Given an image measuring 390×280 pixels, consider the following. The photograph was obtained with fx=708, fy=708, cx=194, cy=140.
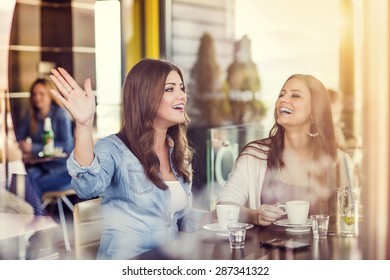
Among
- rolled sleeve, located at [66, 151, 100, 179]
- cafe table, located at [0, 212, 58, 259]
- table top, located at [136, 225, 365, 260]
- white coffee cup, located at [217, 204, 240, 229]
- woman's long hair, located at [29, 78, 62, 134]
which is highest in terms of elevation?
woman's long hair, located at [29, 78, 62, 134]

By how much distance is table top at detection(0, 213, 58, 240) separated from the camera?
3.27 m

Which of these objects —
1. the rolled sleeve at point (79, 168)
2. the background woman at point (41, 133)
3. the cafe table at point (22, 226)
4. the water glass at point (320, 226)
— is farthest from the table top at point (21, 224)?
the water glass at point (320, 226)

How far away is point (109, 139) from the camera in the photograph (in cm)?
286

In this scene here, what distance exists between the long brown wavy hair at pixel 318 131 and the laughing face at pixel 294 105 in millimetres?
18

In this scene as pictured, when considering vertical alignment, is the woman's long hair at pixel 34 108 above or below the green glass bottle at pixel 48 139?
above

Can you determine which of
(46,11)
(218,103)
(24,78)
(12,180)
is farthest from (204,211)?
(46,11)

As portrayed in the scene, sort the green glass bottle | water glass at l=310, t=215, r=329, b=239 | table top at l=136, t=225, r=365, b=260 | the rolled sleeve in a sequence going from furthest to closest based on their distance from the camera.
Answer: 1. the green glass bottle
2. the rolled sleeve
3. water glass at l=310, t=215, r=329, b=239
4. table top at l=136, t=225, r=365, b=260

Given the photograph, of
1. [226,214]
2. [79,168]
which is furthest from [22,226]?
[226,214]

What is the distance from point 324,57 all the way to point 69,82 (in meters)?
1.05

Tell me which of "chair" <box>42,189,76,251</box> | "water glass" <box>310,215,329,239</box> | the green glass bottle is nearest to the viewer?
"water glass" <box>310,215,329,239</box>

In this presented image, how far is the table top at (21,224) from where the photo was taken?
10.7ft

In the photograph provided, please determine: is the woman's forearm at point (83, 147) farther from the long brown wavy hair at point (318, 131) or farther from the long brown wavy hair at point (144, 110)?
the long brown wavy hair at point (318, 131)

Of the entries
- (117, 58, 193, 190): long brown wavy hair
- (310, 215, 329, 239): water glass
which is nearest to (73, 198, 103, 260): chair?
(117, 58, 193, 190): long brown wavy hair

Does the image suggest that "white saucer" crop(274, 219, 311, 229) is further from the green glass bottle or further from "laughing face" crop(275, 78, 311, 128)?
the green glass bottle
